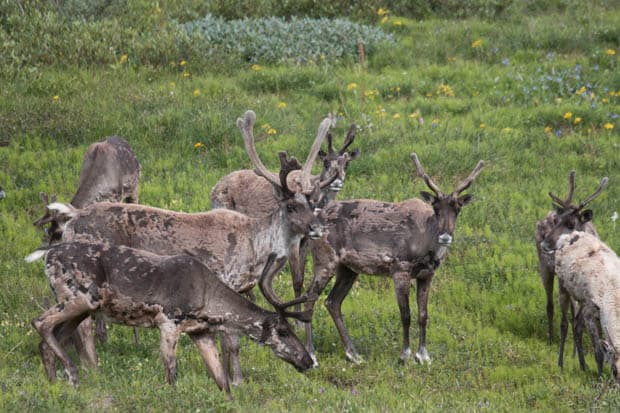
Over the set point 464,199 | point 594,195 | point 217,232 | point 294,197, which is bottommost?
point 594,195

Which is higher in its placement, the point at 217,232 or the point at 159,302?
the point at 217,232

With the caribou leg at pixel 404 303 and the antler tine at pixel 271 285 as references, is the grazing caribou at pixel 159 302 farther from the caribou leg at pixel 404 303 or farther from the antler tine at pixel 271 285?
the caribou leg at pixel 404 303

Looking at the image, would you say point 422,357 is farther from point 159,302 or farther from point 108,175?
point 108,175

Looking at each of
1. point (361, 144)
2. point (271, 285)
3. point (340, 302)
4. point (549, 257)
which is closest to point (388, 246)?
point (340, 302)

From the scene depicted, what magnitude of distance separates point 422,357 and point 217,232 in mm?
2889

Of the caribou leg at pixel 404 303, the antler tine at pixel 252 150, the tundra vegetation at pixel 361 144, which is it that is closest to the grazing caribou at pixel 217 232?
the antler tine at pixel 252 150

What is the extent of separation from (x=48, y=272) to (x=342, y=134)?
913 centimetres

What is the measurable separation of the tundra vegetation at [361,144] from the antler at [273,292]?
30.9 inches

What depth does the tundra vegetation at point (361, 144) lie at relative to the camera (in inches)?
431

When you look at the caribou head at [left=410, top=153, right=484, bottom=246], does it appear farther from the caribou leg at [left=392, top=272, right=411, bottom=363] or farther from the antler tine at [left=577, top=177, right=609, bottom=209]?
the antler tine at [left=577, top=177, right=609, bottom=209]

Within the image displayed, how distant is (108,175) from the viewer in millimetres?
13859

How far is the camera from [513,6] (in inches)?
938

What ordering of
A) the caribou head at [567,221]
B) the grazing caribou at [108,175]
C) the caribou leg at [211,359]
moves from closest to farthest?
the caribou leg at [211,359], the caribou head at [567,221], the grazing caribou at [108,175]

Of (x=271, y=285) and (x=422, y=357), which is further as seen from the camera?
(x=422, y=357)
